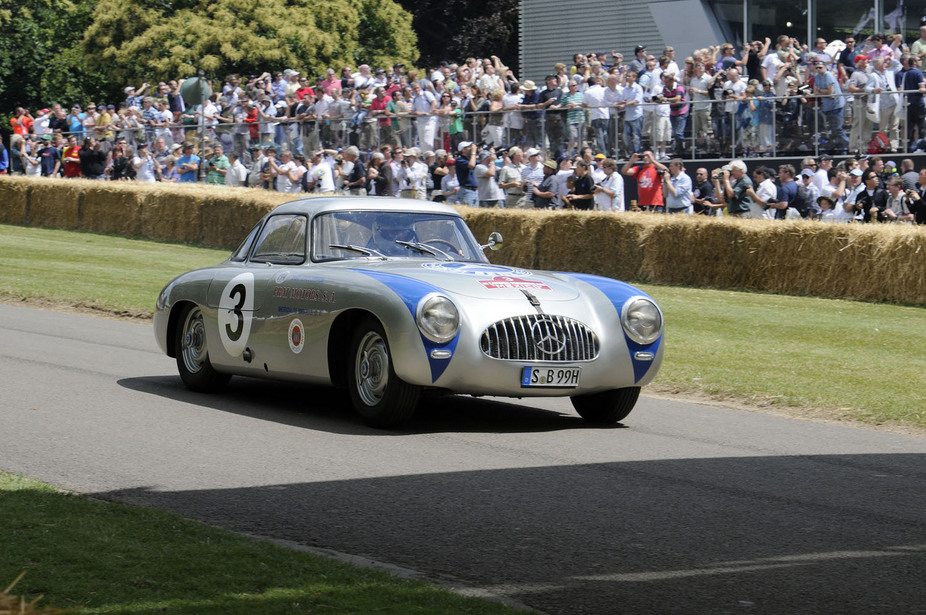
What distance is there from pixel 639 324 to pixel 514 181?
595 inches

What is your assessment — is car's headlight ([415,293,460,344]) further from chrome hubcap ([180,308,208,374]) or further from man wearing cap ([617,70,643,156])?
man wearing cap ([617,70,643,156])

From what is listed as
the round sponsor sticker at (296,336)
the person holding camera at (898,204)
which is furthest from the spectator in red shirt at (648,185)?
the round sponsor sticker at (296,336)

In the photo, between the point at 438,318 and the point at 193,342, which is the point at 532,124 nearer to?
the point at 193,342

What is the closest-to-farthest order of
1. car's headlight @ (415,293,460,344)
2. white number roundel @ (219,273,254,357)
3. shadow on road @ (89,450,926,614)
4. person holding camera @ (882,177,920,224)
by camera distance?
shadow on road @ (89,450,926,614) < car's headlight @ (415,293,460,344) < white number roundel @ (219,273,254,357) < person holding camera @ (882,177,920,224)

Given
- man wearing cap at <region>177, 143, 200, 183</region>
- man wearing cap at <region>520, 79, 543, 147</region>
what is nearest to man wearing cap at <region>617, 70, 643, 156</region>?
man wearing cap at <region>520, 79, 543, 147</region>

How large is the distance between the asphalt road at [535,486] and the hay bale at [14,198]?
78.4 ft

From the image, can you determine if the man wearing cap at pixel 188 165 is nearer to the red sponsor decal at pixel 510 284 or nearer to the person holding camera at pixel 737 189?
the person holding camera at pixel 737 189

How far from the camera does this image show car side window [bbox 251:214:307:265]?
9.73 metres

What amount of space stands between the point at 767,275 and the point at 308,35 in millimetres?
34760

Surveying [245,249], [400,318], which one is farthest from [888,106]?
[400,318]

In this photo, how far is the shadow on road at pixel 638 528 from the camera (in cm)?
487

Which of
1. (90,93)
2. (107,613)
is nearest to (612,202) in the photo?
(107,613)

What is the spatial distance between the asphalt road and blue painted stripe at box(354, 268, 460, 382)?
49 cm

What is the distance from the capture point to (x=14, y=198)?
3309cm
